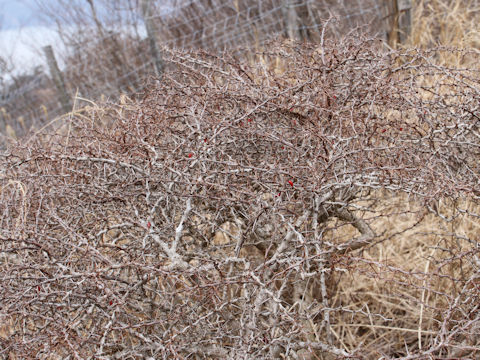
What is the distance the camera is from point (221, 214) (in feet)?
5.65

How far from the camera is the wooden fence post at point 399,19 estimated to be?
14.5ft

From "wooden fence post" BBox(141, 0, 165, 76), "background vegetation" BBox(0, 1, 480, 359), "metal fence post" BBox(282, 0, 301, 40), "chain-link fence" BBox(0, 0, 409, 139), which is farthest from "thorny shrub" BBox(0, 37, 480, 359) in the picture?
"chain-link fence" BBox(0, 0, 409, 139)

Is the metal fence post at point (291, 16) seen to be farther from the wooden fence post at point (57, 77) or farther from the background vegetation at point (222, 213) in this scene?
the background vegetation at point (222, 213)

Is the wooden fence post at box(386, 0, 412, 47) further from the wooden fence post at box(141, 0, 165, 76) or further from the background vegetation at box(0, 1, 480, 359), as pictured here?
the background vegetation at box(0, 1, 480, 359)

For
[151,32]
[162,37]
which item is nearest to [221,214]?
[151,32]

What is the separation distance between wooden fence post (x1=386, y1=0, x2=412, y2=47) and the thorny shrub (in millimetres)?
2652

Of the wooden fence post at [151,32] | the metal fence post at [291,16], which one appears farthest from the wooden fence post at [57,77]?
the metal fence post at [291,16]

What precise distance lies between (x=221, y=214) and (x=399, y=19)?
3453 mm

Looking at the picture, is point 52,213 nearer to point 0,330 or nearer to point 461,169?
point 0,330

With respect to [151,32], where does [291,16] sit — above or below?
below

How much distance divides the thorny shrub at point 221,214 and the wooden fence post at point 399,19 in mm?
2652

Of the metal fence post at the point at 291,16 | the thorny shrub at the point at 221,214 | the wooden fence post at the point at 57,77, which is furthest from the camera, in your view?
the wooden fence post at the point at 57,77

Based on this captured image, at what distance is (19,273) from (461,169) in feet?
4.86

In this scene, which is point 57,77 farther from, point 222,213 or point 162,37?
point 222,213
